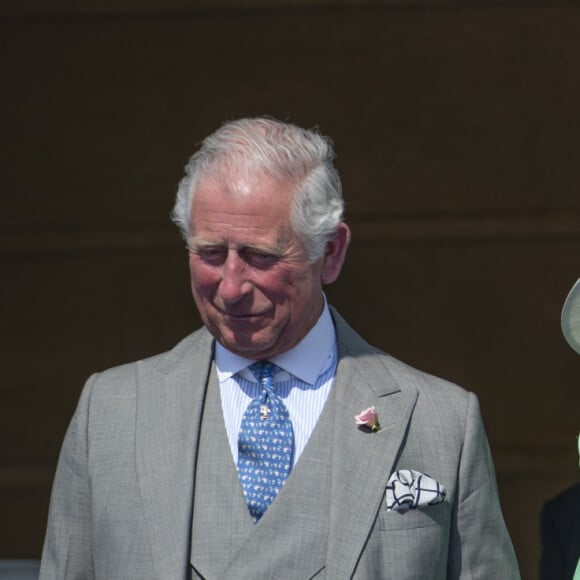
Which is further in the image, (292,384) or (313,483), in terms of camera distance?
(292,384)

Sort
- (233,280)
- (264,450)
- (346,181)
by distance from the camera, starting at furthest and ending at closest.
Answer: (346,181) < (264,450) < (233,280)

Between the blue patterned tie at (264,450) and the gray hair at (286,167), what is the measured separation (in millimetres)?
319

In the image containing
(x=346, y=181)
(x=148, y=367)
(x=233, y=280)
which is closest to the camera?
(x=233, y=280)

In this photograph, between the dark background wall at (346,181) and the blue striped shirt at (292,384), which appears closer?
the blue striped shirt at (292,384)

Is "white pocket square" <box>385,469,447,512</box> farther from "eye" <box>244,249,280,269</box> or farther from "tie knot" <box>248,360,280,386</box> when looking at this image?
"eye" <box>244,249,280,269</box>

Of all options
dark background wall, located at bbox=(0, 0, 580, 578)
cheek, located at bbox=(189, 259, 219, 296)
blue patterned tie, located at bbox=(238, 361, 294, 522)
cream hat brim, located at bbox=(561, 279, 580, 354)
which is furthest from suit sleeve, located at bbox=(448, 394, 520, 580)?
dark background wall, located at bbox=(0, 0, 580, 578)

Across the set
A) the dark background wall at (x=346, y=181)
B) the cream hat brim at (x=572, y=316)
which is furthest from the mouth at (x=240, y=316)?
the dark background wall at (x=346, y=181)

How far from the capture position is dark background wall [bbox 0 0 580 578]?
3584mm

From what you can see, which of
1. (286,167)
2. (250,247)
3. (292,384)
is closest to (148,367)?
(292,384)

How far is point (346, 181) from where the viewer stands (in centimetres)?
364

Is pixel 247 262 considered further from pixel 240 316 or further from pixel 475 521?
pixel 475 521

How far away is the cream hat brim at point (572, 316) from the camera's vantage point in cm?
251

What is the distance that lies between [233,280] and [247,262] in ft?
0.19

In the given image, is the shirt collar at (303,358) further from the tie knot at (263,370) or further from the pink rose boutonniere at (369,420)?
the pink rose boutonniere at (369,420)
